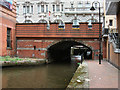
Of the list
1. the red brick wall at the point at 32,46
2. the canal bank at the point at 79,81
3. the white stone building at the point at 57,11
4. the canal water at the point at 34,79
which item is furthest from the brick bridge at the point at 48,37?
the white stone building at the point at 57,11

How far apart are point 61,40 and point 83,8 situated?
1334cm

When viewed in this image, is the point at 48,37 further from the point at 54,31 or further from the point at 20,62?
the point at 20,62

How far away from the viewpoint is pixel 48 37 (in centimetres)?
1670

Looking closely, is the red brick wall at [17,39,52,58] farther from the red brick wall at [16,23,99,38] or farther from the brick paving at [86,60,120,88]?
the brick paving at [86,60,120,88]

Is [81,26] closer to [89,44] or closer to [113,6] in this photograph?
[89,44]

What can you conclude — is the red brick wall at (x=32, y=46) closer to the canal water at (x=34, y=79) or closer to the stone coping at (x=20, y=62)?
the stone coping at (x=20, y=62)

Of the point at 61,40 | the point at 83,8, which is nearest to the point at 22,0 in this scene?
the point at 83,8

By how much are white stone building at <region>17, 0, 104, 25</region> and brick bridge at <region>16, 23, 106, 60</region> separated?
459 inches

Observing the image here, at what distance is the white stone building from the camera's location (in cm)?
2717

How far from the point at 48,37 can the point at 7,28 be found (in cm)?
509

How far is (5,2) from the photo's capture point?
1491 centimetres

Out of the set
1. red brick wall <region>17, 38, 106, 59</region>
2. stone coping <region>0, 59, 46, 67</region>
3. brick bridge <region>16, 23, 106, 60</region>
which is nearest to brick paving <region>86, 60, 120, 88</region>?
stone coping <region>0, 59, 46, 67</region>

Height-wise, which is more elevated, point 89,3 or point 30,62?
point 89,3

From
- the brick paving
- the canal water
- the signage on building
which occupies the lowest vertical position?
the canal water
